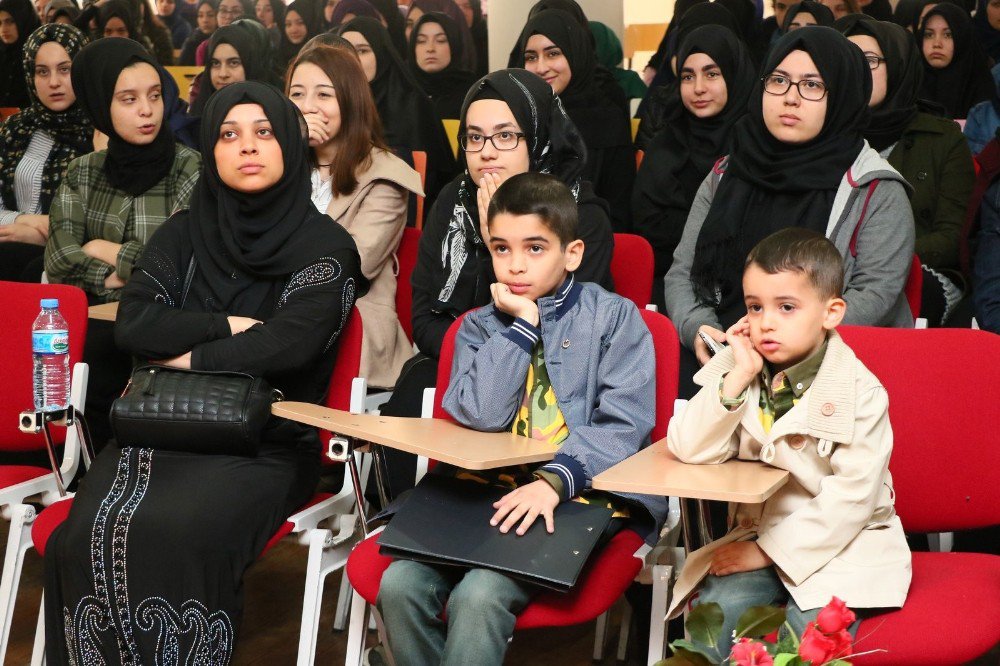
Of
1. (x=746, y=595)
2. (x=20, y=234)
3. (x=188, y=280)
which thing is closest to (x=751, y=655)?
(x=746, y=595)

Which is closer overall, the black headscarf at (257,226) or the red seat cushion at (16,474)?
the red seat cushion at (16,474)

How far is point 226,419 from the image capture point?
2389 millimetres

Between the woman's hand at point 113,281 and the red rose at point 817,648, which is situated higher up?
the woman's hand at point 113,281

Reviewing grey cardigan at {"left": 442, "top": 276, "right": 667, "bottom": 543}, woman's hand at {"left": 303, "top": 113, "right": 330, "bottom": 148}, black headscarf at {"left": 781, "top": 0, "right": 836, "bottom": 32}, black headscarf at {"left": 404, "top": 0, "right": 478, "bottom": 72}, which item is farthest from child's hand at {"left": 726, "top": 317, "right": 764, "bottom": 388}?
black headscarf at {"left": 404, "top": 0, "right": 478, "bottom": 72}

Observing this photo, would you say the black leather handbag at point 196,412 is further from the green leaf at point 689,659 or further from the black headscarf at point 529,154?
the green leaf at point 689,659

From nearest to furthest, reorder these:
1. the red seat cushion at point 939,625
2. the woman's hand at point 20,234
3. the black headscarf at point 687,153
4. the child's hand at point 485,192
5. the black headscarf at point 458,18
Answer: the red seat cushion at point 939,625 < the child's hand at point 485,192 < the black headscarf at point 687,153 < the woman's hand at point 20,234 < the black headscarf at point 458,18

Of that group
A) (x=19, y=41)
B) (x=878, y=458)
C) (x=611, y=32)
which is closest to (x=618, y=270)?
(x=878, y=458)

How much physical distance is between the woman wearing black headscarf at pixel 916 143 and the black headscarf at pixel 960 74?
1.27m

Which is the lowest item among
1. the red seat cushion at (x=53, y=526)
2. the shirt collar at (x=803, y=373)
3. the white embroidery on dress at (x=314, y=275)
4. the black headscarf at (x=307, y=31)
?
the red seat cushion at (x=53, y=526)

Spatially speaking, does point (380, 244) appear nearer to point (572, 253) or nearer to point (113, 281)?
point (113, 281)

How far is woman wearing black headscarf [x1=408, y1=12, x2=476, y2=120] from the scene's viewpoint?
19.4 ft

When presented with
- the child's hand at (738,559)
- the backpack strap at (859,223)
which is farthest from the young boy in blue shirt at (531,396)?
the backpack strap at (859,223)

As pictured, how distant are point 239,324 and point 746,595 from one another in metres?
1.32

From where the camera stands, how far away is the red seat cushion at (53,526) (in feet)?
7.79
